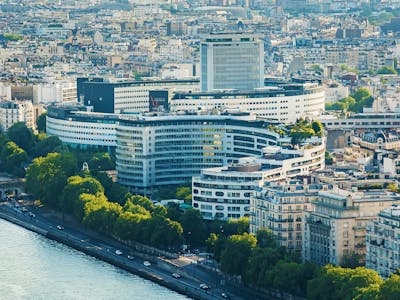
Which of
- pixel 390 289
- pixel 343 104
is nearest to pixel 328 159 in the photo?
pixel 390 289

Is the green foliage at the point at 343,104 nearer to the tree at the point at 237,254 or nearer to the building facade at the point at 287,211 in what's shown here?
the building facade at the point at 287,211

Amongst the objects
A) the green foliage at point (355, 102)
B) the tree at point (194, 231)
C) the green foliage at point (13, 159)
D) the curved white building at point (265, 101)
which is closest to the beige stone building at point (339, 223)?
the tree at point (194, 231)

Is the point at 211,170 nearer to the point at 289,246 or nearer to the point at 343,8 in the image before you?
the point at 289,246

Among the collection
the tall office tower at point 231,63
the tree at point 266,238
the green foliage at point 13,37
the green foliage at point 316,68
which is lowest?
the tree at point 266,238

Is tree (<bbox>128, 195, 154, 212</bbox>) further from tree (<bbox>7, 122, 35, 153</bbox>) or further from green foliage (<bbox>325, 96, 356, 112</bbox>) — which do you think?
green foliage (<bbox>325, 96, 356, 112</bbox>)

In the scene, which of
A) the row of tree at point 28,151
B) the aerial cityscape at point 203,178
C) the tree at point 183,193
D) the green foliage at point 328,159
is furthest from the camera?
the row of tree at point 28,151

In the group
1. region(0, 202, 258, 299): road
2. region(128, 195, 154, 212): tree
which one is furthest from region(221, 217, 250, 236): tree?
region(128, 195, 154, 212): tree

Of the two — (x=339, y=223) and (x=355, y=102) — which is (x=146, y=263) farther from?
(x=355, y=102)

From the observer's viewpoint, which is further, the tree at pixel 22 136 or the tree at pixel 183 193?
the tree at pixel 22 136
